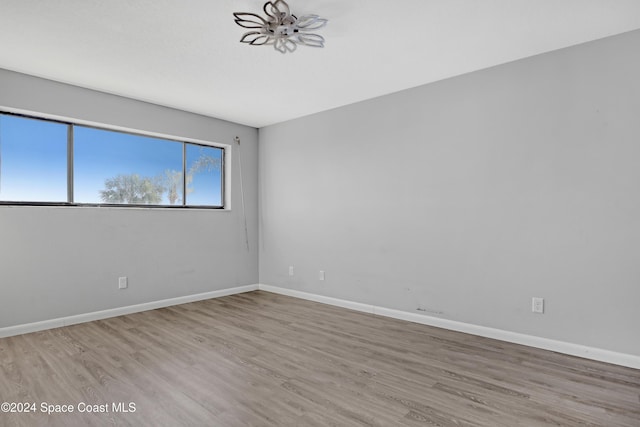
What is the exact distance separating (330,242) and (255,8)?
276cm

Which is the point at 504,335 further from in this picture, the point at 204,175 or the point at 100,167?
the point at 100,167

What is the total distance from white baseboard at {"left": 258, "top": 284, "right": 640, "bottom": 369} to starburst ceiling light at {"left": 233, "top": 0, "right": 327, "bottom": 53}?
271 centimetres

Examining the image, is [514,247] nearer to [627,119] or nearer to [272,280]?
[627,119]

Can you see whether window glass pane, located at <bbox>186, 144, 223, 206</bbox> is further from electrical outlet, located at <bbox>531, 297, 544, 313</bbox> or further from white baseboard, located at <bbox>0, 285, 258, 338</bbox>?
electrical outlet, located at <bbox>531, 297, 544, 313</bbox>

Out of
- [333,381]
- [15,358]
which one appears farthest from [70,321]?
[333,381]

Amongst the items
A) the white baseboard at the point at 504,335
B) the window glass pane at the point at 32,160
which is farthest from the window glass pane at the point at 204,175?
the white baseboard at the point at 504,335

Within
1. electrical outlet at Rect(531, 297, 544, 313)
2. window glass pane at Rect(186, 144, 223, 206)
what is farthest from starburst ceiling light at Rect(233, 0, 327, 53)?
electrical outlet at Rect(531, 297, 544, 313)

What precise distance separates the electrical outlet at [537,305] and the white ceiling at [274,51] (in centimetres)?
203

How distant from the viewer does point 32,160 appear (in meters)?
3.36

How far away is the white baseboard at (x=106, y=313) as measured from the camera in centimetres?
317

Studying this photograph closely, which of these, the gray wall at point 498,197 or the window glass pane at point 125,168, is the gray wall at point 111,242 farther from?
the gray wall at point 498,197

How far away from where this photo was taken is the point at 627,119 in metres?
2.51

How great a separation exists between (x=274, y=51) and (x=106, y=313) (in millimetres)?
Answer: 3173

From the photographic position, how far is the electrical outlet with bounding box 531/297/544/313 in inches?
112
